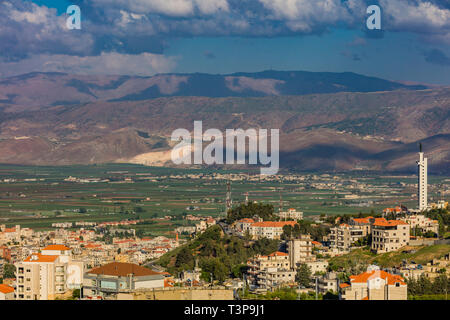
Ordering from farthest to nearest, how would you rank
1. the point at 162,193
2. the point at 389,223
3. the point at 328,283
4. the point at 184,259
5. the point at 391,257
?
the point at 162,193
the point at 184,259
the point at 389,223
the point at 391,257
the point at 328,283

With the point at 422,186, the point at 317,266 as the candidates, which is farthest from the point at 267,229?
the point at 422,186

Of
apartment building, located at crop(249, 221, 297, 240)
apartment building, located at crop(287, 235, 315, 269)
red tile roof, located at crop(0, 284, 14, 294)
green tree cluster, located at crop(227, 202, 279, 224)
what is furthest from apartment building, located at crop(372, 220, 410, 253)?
red tile roof, located at crop(0, 284, 14, 294)

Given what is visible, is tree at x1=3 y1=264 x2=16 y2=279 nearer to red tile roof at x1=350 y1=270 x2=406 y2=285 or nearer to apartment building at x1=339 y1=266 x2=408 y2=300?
apartment building at x1=339 y1=266 x2=408 y2=300

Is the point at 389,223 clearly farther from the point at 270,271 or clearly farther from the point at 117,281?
the point at 117,281

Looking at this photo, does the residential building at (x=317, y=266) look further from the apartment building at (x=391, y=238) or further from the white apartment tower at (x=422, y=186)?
the white apartment tower at (x=422, y=186)

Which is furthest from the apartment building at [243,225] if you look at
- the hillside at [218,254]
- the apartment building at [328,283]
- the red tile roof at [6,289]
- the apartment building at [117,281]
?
the red tile roof at [6,289]
